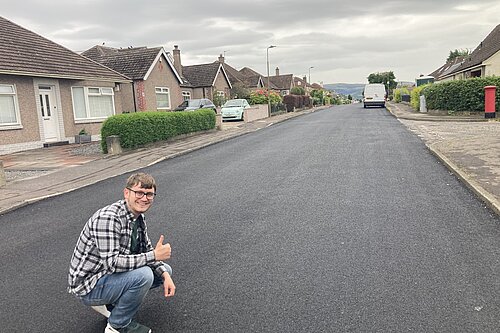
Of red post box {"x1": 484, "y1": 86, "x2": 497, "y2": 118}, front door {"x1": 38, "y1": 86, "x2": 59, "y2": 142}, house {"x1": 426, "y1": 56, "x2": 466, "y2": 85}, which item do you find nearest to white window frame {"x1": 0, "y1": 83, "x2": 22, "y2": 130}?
front door {"x1": 38, "y1": 86, "x2": 59, "y2": 142}

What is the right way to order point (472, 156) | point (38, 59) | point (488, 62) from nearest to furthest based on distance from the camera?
1. point (472, 156)
2. point (38, 59)
3. point (488, 62)

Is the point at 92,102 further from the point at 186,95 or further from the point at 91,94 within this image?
the point at 186,95

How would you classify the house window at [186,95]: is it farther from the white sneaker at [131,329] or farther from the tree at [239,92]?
the white sneaker at [131,329]

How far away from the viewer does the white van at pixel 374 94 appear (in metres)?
43.3

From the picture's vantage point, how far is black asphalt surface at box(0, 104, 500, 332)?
3.60m

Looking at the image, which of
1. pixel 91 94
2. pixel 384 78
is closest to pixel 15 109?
pixel 91 94

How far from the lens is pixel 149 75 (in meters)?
30.1

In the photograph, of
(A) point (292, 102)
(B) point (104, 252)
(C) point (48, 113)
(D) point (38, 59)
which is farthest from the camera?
(A) point (292, 102)

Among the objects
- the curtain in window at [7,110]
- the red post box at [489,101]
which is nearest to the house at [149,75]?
the curtain in window at [7,110]

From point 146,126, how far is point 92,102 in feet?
22.5

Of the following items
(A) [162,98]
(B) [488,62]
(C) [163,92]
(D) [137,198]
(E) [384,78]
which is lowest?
(D) [137,198]

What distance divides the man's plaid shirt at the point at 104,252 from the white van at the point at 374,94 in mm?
42915

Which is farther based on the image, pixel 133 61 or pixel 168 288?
pixel 133 61

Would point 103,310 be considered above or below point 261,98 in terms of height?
below
